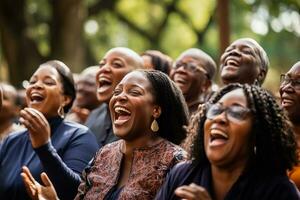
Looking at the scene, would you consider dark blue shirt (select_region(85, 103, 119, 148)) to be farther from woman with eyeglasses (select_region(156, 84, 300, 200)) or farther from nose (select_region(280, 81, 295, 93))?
woman with eyeglasses (select_region(156, 84, 300, 200))

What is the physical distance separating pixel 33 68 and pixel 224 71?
10.1 metres

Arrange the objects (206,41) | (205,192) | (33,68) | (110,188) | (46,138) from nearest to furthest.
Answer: (205,192), (110,188), (46,138), (33,68), (206,41)

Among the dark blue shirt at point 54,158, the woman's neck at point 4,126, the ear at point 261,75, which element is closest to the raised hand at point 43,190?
the dark blue shirt at point 54,158

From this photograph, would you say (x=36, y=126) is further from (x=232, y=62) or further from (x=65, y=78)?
(x=232, y=62)

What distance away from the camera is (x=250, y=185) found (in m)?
4.10

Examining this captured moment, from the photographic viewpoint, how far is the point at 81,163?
5.69 m

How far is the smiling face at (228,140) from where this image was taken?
4.12 metres

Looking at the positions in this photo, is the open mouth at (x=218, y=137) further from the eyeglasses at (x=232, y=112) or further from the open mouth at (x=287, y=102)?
the open mouth at (x=287, y=102)

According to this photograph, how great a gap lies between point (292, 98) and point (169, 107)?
78 cm

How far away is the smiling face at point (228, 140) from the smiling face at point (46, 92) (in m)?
2.20

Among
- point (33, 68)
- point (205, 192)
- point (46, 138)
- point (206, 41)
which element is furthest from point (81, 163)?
point (206, 41)

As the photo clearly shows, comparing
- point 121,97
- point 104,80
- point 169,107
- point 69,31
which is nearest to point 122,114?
point 121,97

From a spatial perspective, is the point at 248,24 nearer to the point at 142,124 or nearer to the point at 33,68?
the point at 33,68

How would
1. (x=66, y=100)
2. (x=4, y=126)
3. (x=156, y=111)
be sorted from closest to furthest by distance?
(x=156, y=111), (x=66, y=100), (x=4, y=126)
